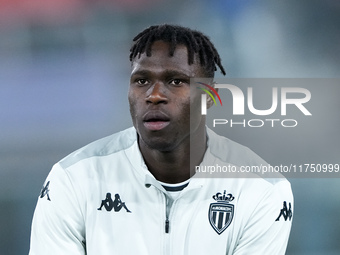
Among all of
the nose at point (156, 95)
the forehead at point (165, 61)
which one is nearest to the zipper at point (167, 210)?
the nose at point (156, 95)

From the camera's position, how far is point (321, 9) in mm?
3570

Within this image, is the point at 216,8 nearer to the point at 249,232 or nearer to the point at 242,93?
the point at 242,93

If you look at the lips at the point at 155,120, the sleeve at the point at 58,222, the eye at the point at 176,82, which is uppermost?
the eye at the point at 176,82

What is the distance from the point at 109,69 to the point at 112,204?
1340 mm

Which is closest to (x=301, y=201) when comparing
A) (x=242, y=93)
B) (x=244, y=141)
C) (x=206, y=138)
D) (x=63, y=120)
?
(x=244, y=141)

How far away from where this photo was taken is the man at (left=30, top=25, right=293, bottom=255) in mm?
2193

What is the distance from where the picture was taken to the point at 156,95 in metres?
2.13

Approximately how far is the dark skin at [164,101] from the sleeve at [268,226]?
414 millimetres

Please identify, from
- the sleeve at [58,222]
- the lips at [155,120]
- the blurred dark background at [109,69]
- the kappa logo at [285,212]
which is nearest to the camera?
the lips at [155,120]

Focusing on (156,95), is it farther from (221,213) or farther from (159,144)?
(221,213)

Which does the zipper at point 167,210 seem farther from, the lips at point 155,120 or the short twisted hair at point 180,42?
the short twisted hair at point 180,42

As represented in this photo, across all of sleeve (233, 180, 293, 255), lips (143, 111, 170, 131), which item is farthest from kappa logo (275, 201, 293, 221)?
lips (143, 111, 170, 131)

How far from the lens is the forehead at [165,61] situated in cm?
217

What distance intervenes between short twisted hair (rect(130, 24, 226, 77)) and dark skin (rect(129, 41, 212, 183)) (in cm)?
2
